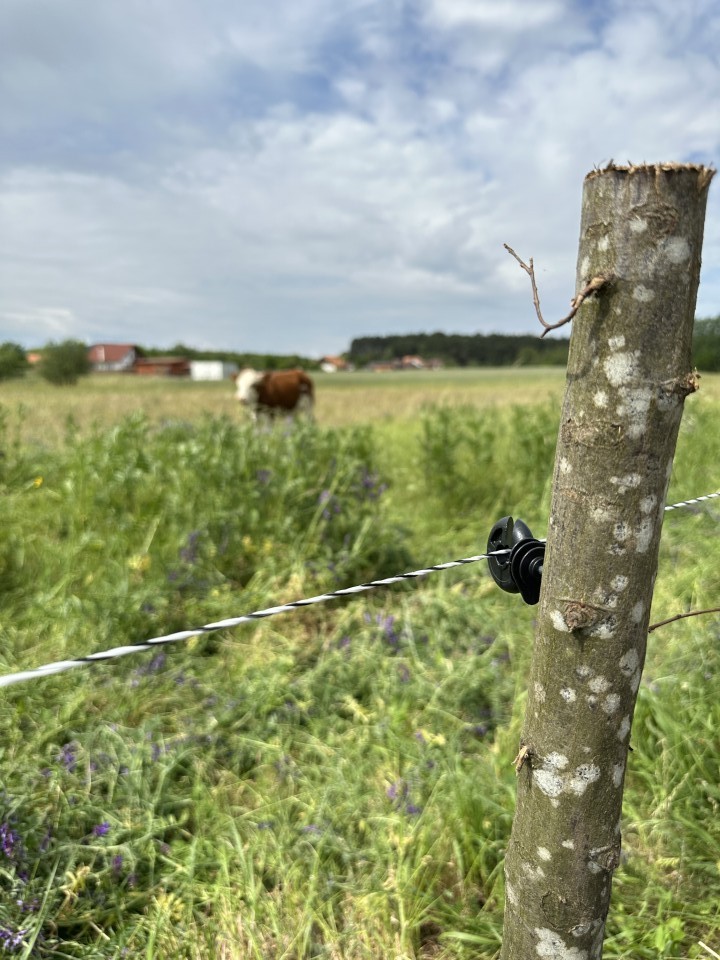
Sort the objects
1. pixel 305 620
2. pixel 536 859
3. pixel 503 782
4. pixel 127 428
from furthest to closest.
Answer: pixel 127 428, pixel 305 620, pixel 503 782, pixel 536 859

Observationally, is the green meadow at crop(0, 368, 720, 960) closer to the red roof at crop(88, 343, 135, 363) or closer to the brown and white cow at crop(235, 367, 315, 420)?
the brown and white cow at crop(235, 367, 315, 420)

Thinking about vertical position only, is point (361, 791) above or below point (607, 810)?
below

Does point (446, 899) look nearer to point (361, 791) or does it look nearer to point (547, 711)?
point (361, 791)

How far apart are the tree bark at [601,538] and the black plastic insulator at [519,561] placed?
0.18 metres

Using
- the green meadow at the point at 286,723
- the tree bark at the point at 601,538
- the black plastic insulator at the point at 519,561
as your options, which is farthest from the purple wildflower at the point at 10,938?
the black plastic insulator at the point at 519,561

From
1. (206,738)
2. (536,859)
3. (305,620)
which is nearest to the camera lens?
(536,859)

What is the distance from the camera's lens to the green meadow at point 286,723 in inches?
65.2

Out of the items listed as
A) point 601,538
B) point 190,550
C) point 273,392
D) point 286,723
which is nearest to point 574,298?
point 601,538

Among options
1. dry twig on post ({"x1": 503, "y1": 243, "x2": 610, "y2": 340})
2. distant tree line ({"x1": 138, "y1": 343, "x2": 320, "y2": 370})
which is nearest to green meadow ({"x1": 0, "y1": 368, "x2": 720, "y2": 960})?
dry twig on post ({"x1": 503, "y1": 243, "x2": 610, "y2": 340})

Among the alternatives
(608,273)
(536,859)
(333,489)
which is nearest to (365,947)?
(536,859)

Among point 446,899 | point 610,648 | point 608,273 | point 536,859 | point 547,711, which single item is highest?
point 608,273

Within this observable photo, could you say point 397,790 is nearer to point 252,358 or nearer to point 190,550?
point 190,550

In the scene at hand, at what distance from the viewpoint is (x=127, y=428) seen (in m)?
4.60

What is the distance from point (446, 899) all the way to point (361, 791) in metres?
0.42
